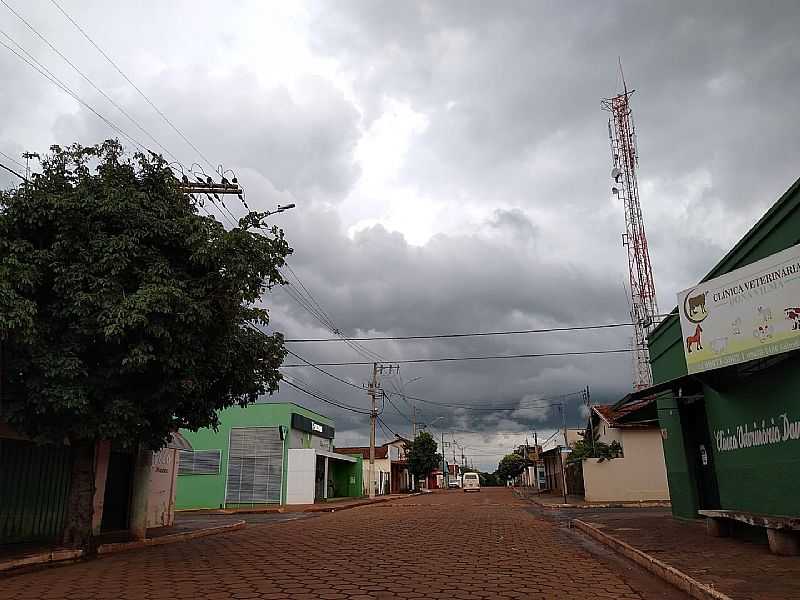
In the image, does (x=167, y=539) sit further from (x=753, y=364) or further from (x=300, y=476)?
(x=300, y=476)

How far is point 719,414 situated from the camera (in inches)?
539

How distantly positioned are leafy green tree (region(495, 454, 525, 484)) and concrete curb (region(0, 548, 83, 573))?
85.2 m

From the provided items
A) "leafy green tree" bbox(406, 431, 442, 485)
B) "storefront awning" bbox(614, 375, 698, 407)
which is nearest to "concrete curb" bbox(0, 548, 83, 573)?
"storefront awning" bbox(614, 375, 698, 407)

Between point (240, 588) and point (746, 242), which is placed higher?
point (746, 242)

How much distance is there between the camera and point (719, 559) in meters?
9.71

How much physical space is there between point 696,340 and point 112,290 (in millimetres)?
10354

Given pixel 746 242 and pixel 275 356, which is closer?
pixel 746 242

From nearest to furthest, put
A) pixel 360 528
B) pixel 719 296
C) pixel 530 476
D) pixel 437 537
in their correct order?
pixel 719 296
pixel 437 537
pixel 360 528
pixel 530 476

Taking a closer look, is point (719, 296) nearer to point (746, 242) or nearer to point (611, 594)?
point (746, 242)

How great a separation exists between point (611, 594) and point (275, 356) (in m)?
8.35

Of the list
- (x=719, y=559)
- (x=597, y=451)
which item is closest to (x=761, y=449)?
(x=719, y=559)

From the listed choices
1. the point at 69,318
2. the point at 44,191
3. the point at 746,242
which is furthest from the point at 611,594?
the point at 44,191

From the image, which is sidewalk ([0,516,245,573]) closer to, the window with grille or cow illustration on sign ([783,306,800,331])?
cow illustration on sign ([783,306,800,331])

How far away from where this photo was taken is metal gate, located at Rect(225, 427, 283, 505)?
3388 cm
